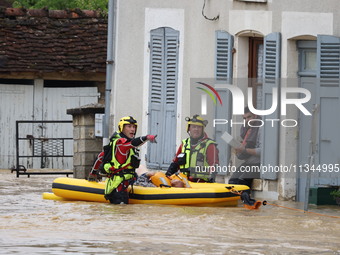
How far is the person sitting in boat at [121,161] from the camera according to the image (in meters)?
17.5

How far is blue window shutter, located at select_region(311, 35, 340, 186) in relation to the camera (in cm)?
1830

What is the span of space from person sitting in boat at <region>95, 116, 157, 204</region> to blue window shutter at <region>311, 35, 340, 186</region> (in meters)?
2.91

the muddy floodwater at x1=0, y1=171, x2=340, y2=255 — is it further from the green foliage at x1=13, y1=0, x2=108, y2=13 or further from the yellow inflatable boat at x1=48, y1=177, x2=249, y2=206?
the green foliage at x1=13, y1=0, x2=108, y2=13

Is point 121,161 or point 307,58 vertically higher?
point 307,58

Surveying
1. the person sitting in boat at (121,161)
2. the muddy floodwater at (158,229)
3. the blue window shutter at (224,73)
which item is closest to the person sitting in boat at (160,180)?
the person sitting in boat at (121,161)

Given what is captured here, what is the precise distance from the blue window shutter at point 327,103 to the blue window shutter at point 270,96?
2.81 feet

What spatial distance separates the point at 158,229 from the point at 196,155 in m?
4.03

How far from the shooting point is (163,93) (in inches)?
830

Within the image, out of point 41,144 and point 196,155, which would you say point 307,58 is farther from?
point 41,144

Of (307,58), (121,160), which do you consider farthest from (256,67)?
(121,160)

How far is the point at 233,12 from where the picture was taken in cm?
1962

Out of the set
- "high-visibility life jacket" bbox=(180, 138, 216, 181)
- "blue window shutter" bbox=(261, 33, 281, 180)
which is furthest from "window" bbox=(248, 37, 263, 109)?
"high-visibility life jacket" bbox=(180, 138, 216, 181)

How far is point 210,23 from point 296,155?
2862 millimetres

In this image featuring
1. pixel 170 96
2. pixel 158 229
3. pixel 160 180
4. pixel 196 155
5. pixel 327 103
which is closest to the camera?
pixel 158 229
